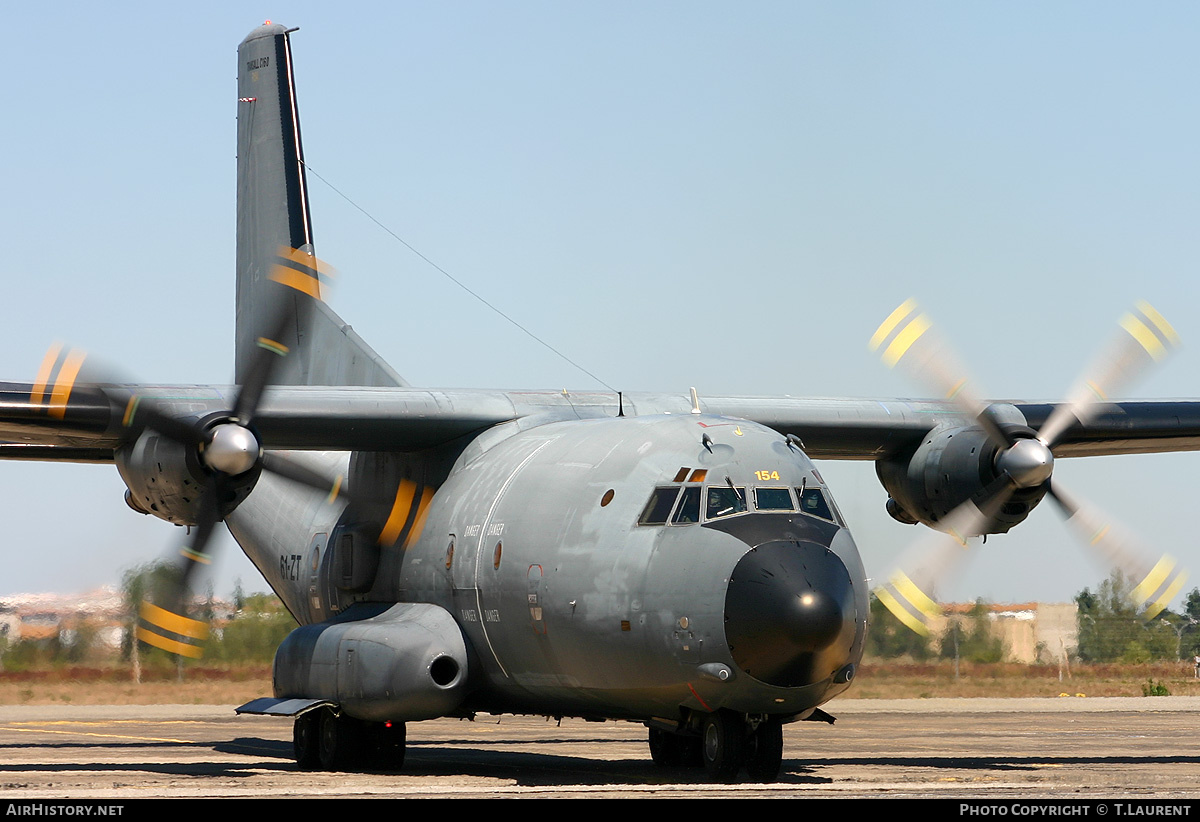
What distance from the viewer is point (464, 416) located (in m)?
17.3

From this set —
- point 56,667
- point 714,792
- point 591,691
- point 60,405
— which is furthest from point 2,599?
point 714,792

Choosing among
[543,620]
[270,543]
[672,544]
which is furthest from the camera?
[270,543]

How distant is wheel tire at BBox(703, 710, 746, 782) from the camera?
44.1 feet

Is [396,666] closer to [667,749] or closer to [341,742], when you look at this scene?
[341,742]

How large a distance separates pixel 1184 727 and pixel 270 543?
1372 cm

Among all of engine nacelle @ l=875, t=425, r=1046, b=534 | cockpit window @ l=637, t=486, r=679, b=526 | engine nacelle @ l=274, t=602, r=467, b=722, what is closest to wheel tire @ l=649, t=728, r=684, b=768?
engine nacelle @ l=274, t=602, r=467, b=722

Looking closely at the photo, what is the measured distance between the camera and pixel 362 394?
17.2 meters

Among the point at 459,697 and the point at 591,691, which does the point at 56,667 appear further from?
the point at 591,691

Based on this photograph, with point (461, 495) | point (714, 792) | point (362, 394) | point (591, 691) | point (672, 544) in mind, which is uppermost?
point (362, 394)

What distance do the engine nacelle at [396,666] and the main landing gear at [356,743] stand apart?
40 centimetres

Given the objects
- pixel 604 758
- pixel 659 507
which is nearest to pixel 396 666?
pixel 659 507

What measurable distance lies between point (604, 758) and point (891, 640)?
12946mm

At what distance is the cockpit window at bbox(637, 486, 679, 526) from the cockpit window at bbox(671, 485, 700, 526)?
9 cm

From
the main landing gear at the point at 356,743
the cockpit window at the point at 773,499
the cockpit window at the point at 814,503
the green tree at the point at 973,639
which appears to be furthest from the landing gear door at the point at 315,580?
the green tree at the point at 973,639
